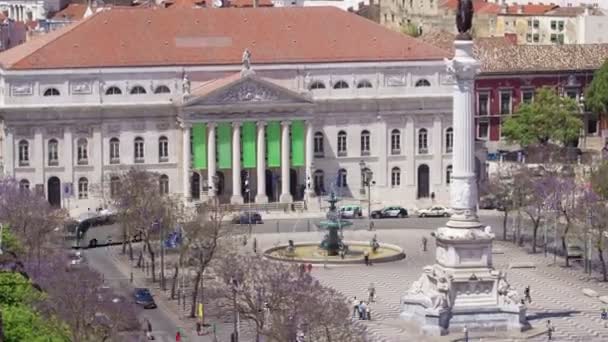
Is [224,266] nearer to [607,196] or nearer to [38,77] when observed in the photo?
[607,196]

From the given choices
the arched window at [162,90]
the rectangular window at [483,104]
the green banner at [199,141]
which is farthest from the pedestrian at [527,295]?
the rectangular window at [483,104]

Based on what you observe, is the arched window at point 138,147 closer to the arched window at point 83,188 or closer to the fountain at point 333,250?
the arched window at point 83,188

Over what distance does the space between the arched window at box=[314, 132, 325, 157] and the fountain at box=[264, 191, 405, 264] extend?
76.2 feet

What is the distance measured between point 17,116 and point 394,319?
48.1 metres

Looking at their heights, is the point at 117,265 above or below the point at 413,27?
below

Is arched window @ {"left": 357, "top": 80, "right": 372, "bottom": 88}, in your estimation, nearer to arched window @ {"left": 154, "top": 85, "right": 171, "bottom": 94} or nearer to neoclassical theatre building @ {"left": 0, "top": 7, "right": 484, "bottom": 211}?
neoclassical theatre building @ {"left": 0, "top": 7, "right": 484, "bottom": 211}

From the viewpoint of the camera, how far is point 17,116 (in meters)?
122

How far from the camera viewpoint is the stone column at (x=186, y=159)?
123812mm

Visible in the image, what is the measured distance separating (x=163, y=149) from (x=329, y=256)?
1111 inches

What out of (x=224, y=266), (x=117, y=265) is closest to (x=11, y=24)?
(x=117, y=265)

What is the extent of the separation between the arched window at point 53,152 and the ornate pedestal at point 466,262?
50723 millimetres

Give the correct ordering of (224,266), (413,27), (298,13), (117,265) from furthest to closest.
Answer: (413,27) → (298,13) → (117,265) → (224,266)

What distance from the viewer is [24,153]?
122 metres

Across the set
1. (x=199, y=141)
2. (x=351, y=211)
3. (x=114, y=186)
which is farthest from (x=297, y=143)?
(x=114, y=186)
